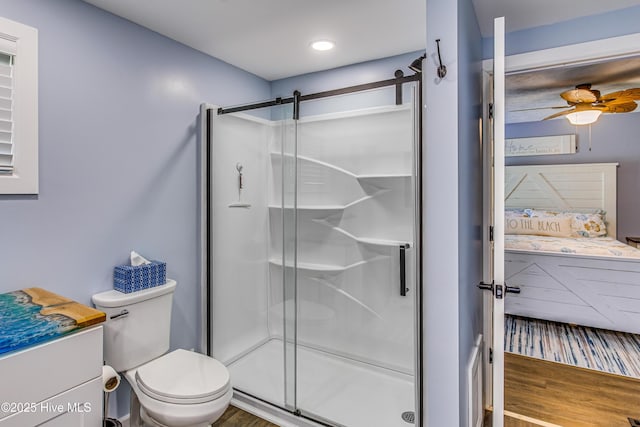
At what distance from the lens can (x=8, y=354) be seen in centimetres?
108

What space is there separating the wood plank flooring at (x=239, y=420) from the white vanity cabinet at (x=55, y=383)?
905mm

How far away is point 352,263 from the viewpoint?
2.46m

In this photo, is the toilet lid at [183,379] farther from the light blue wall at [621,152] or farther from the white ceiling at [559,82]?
the light blue wall at [621,152]

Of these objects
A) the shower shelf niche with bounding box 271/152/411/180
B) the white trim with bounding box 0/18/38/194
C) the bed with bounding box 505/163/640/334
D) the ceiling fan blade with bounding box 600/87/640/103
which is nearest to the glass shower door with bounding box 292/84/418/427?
the shower shelf niche with bounding box 271/152/411/180

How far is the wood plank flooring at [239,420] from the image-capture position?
2.06m

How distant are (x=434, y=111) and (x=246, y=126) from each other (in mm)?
1429

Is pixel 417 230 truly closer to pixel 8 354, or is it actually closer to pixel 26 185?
pixel 8 354

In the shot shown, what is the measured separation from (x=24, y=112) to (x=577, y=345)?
441cm

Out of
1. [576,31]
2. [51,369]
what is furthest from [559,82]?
[51,369]

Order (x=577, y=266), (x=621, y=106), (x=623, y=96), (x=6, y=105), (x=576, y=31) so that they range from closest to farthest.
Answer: (x=6, y=105) < (x=576, y=31) < (x=623, y=96) < (x=577, y=266) < (x=621, y=106)

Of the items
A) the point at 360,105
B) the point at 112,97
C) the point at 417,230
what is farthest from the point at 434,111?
the point at 112,97

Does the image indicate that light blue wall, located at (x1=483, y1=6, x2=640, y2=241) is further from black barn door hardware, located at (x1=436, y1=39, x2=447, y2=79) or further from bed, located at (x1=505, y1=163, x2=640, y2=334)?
black barn door hardware, located at (x1=436, y1=39, x2=447, y2=79)

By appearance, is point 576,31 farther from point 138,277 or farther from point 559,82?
point 138,277

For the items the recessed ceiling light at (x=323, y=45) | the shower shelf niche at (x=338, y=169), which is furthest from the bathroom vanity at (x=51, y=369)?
the recessed ceiling light at (x=323, y=45)
